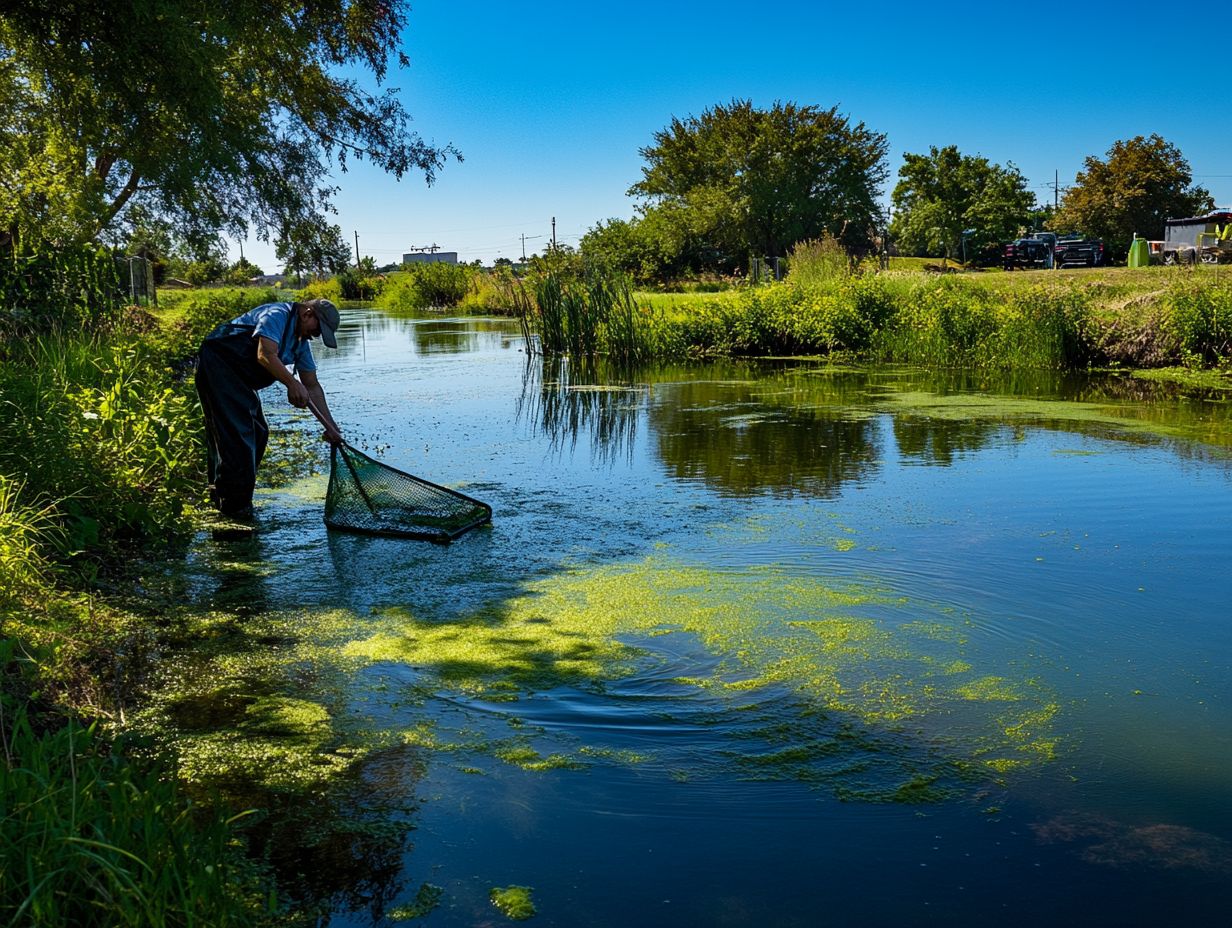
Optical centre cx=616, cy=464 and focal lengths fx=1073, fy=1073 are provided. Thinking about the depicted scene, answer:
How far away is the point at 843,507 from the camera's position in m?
7.50

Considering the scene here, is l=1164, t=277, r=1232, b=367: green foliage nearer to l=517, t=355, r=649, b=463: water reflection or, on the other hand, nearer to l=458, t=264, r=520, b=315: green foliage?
l=517, t=355, r=649, b=463: water reflection

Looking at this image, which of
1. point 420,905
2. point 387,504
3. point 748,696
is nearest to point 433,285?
point 387,504

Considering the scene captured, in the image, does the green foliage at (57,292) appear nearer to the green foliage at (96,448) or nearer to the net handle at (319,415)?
the green foliage at (96,448)

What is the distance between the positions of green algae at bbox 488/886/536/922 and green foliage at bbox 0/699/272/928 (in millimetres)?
590

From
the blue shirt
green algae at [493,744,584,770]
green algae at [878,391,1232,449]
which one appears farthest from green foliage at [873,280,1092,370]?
green algae at [493,744,584,770]

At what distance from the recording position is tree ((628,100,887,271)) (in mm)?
51906

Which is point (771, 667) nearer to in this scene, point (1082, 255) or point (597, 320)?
point (597, 320)

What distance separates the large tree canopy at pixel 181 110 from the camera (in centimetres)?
892

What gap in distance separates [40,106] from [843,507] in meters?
10.1

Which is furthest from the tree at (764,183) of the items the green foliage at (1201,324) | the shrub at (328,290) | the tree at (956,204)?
the green foliage at (1201,324)

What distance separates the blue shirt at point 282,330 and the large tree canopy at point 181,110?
3.23 m

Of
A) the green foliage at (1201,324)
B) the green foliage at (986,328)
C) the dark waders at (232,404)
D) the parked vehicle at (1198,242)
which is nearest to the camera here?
the dark waders at (232,404)

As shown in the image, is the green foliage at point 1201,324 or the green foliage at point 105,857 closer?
the green foliage at point 105,857

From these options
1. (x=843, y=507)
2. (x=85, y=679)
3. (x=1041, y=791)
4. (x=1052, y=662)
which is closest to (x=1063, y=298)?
(x=843, y=507)
